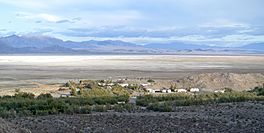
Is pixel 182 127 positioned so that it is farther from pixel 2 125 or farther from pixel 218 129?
pixel 2 125

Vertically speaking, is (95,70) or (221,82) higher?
(95,70)

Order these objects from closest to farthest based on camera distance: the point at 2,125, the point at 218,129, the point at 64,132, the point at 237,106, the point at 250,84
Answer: the point at 2,125 → the point at 64,132 → the point at 218,129 → the point at 237,106 → the point at 250,84

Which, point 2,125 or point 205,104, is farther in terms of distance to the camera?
point 205,104

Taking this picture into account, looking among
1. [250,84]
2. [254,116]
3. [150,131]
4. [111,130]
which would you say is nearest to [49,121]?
[111,130]

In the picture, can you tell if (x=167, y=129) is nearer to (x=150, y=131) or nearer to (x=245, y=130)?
(x=150, y=131)

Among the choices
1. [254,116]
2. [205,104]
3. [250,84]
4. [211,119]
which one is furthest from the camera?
[250,84]

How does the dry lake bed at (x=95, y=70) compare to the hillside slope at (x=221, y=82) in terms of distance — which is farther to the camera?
the dry lake bed at (x=95, y=70)

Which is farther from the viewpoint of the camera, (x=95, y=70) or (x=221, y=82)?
(x=95, y=70)

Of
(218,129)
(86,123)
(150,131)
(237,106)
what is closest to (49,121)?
(86,123)

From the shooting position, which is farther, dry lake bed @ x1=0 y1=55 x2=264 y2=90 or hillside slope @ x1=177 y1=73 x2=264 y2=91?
dry lake bed @ x1=0 y1=55 x2=264 y2=90
